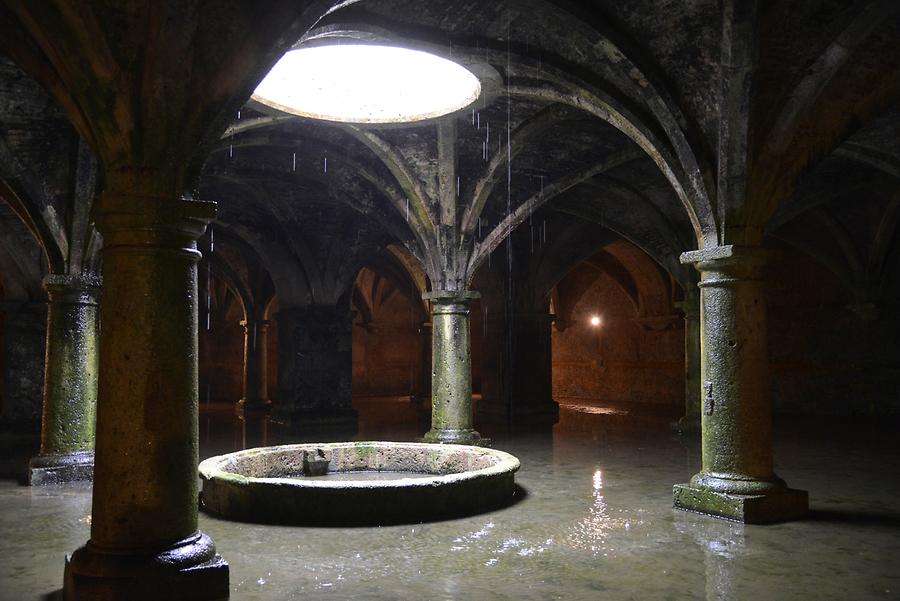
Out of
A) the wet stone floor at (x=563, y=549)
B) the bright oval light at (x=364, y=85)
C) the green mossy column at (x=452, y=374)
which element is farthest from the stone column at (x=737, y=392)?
the green mossy column at (x=452, y=374)

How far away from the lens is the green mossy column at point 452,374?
34.1 feet

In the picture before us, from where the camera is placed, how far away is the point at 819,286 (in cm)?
1692

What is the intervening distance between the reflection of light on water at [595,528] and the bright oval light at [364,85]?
4790 millimetres

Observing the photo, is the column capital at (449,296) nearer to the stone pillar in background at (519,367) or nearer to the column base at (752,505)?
the column base at (752,505)

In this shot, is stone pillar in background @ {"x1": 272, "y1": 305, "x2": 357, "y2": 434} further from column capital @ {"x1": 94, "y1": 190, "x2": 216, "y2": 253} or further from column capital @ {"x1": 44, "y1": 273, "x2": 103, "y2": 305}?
column capital @ {"x1": 94, "y1": 190, "x2": 216, "y2": 253}

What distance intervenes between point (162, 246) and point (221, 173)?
25.2ft

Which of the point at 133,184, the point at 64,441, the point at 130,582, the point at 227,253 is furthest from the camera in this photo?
the point at 227,253

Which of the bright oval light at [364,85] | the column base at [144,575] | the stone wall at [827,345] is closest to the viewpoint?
the column base at [144,575]

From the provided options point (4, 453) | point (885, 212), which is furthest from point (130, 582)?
point (885, 212)

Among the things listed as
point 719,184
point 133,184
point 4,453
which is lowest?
point 4,453

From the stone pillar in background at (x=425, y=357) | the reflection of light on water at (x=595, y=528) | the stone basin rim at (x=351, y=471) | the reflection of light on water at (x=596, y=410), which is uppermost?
the stone pillar in background at (x=425, y=357)

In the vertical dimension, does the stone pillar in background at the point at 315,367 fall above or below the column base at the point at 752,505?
above

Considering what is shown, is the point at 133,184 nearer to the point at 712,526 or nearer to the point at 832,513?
the point at 712,526

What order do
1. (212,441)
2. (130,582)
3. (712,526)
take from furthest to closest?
(212,441), (712,526), (130,582)
